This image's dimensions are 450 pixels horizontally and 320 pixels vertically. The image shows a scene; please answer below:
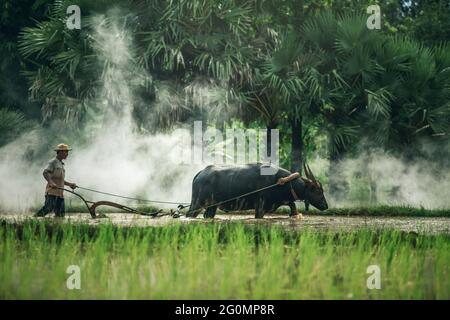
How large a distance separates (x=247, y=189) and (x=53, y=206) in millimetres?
3480

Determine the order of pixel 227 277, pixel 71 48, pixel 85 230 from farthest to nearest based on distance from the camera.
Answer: pixel 71 48, pixel 85 230, pixel 227 277

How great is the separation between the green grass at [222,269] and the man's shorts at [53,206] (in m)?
4.38

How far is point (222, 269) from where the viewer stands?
7539 mm

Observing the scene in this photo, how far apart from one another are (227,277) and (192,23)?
12895 mm

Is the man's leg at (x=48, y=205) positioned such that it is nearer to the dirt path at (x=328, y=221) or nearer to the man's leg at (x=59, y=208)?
the man's leg at (x=59, y=208)

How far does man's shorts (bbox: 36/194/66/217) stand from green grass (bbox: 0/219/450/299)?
4.38 metres

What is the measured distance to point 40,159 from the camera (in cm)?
2072

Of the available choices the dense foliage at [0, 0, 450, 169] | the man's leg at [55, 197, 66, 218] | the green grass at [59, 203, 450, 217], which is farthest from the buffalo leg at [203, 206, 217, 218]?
the dense foliage at [0, 0, 450, 169]

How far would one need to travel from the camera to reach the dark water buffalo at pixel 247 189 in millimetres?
14695

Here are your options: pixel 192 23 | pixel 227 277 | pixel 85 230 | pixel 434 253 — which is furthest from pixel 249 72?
pixel 227 277

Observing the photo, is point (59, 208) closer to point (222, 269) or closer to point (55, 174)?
point (55, 174)

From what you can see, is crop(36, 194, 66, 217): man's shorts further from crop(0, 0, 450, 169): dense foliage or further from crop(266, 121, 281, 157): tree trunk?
crop(266, 121, 281, 157): tree trunk

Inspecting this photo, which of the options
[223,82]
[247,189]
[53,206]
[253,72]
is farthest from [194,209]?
[253,72]
